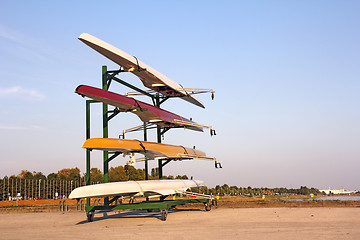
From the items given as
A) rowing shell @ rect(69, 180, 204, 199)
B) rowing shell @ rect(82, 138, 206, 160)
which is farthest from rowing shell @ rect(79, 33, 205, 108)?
rowing shell @ rect(69, 180, 204, 199)

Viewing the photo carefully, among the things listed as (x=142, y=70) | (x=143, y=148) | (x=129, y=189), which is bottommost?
(x=129, y=189)

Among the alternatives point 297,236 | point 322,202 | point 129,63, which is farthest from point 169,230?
Answer: point 322,202

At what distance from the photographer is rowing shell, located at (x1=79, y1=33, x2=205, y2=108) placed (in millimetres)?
13820

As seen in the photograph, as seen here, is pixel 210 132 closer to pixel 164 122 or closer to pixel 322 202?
pixel 164 122

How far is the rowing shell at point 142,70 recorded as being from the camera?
544 inches

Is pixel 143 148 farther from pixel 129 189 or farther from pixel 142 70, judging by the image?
pixel 142 70

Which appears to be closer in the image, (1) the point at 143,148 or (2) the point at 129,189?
(2) the point at 129,189

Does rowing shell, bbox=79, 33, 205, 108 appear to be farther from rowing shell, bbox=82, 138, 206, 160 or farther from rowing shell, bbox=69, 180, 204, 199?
rowing shell, bbox=69, 180, 204, 199

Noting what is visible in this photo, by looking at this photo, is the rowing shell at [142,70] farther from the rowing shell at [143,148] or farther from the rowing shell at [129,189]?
the rowing shell at [129,189]

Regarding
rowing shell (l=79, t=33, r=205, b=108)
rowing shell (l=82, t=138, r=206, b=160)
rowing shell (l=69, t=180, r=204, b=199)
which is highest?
rowing shell (l=79, t=33, r=205, b=108)

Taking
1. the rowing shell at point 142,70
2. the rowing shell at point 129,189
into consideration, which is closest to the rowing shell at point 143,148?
the rowing shell at point 129,189

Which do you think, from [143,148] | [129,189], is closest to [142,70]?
[143,148]

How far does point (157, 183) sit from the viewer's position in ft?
51.7

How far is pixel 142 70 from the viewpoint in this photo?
632 inches
